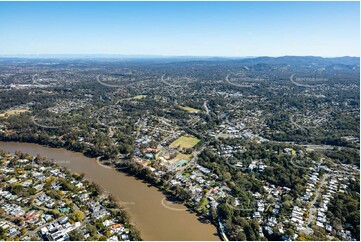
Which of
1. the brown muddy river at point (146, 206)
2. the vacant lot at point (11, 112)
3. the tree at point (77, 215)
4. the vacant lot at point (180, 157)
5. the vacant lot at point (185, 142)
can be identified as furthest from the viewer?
the vacant lot at point (11, 112)

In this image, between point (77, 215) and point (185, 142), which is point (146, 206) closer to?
point (77, 215)

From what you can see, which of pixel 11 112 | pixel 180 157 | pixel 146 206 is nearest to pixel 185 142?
pixel 180 157

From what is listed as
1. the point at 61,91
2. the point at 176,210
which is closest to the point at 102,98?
the point at 61,91

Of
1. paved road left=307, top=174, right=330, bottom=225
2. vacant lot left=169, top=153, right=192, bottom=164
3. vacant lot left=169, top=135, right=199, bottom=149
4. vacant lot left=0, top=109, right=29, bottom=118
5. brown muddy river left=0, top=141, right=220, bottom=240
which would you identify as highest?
vacant lot left=0, top=109, right=29, bottom=118

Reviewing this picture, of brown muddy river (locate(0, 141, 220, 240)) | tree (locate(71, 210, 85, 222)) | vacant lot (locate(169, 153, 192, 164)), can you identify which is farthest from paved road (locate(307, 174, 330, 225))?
tree (locate(71, 210, 85, 222))

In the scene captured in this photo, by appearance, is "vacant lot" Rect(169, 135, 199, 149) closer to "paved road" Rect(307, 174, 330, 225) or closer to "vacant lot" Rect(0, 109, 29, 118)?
"paved road" Rect(307, 174, 330, 225)

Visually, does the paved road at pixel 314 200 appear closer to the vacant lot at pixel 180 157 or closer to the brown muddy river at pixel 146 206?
the brown muddy river at pixel 146 206

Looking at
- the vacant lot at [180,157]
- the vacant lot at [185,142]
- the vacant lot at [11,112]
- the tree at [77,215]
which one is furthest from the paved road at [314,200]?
the vacant lot at [11,112]
